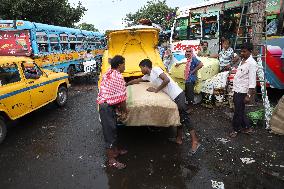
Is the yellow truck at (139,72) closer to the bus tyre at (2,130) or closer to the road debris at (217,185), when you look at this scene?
the road debris at (217,185)

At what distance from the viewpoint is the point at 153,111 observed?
4.72 meters

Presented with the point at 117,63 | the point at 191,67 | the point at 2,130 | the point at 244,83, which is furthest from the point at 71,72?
the point at 244,83

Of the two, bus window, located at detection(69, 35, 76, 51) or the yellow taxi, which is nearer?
the yellow taxi

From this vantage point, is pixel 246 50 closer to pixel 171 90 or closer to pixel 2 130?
pixel 171 90

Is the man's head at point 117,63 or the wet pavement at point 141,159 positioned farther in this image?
the man's head at point 117,63

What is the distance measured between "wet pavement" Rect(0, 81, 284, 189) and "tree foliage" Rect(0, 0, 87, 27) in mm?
13542

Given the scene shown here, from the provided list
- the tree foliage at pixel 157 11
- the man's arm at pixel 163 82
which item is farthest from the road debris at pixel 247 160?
the tree foliage at pixel 157 11

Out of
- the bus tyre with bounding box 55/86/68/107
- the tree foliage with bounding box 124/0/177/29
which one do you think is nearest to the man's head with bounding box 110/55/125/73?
the bus tyre with bounding box 55/86/68/107

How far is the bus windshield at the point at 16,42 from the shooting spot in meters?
10.5

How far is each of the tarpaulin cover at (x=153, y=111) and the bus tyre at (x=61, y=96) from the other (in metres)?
4.49

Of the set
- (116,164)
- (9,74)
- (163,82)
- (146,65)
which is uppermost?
(146,65)

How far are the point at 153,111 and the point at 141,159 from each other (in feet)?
3.11

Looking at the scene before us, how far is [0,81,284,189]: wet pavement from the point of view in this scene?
417 cm

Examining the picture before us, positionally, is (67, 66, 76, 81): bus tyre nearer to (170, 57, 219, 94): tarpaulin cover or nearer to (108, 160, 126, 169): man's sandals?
(170, 57, 219, 94): tarpaulin cover
